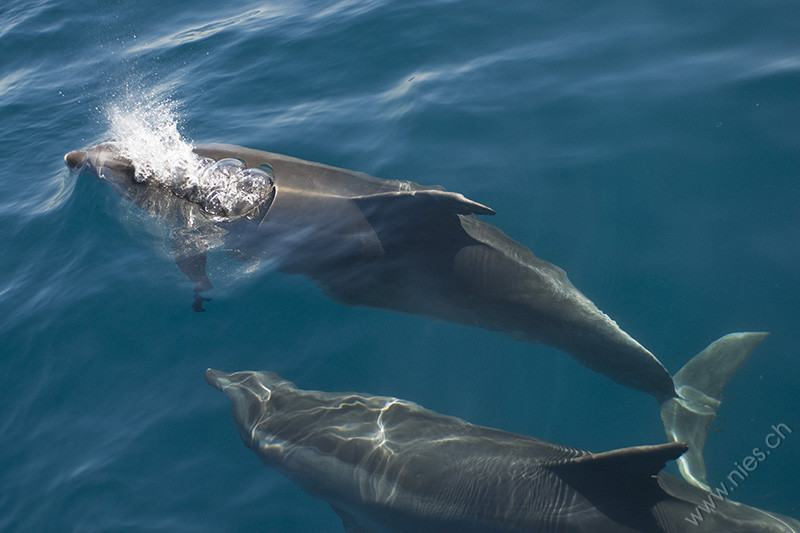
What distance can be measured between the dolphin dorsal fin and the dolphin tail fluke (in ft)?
9.13

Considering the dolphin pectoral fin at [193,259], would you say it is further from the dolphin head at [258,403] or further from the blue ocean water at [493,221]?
the dolphin head at [258,403]

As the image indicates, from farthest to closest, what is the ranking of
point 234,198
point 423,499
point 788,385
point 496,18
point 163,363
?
point 496,18 < point 234,198 < point 163,363 < point 788,385 < point 423,499

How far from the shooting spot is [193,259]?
8148mm

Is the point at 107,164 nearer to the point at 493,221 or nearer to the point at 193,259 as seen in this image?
the point at 193,259

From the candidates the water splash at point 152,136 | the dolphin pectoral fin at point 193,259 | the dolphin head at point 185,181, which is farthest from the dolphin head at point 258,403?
the water splash at point 152,136

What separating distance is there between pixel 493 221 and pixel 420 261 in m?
1.67

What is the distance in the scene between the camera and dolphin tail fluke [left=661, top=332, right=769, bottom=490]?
6141mm

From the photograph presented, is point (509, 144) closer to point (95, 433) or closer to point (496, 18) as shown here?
point (496, 18)

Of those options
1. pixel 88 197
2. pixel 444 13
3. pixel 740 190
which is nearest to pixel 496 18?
pixel 444 13

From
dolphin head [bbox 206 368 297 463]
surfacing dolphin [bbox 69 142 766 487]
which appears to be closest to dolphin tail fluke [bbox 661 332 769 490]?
surfacing dolphin [bbox 69 142 766 487]

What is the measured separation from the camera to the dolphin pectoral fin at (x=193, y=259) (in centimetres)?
788

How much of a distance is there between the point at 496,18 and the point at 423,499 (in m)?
10.4

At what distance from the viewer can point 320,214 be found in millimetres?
7602

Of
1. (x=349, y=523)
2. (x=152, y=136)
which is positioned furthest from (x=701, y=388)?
(x=152, y=136)
